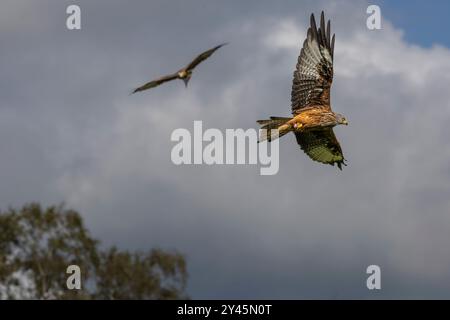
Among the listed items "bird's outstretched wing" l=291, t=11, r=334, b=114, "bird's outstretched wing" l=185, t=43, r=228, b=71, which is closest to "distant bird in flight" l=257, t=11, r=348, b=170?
"bird's outstretched wing" l=291, t=11, r=334, b=114

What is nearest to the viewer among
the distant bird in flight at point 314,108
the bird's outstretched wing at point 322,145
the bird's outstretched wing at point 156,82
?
the bird's outstretched wing at point 156,82

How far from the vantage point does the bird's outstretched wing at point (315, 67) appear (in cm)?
1956

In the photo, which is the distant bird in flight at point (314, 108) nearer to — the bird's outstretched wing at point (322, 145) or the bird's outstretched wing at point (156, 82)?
the bird's outstretched wing at point (322, 145)

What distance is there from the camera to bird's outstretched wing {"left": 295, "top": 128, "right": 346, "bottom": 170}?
61.5ft

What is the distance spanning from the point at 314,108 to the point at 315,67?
1.93 metres

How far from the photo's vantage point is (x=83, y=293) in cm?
6994

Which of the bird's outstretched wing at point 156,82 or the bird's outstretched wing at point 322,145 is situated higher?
the bird's outstretched wing at point 156,82

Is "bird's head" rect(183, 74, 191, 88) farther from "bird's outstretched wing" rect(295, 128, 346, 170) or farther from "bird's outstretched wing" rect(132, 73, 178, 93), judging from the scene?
"bird's outstretched wing" rect(295, 128, 346, 170)

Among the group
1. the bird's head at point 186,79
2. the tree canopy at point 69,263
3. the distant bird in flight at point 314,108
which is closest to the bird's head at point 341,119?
the distant bird in flight at point 314,108

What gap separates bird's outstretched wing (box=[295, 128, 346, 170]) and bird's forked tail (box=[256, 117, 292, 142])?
891 millimetres
